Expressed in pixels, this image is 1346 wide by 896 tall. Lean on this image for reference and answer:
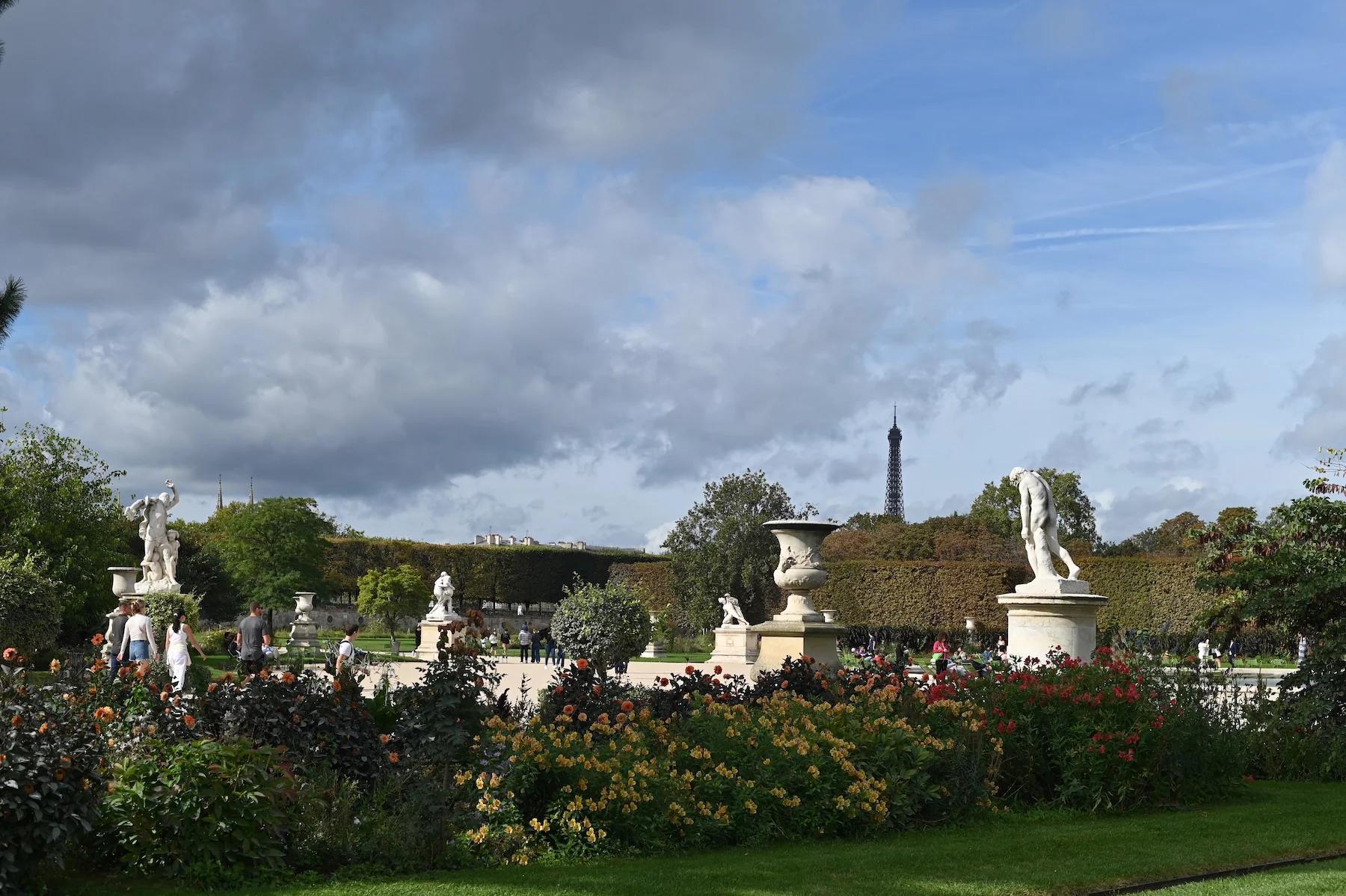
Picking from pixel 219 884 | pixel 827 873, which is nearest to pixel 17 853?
pixel 219 884

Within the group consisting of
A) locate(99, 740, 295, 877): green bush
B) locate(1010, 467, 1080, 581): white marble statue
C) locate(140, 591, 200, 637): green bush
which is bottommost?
locate(99, 740, 295, 877): green bush

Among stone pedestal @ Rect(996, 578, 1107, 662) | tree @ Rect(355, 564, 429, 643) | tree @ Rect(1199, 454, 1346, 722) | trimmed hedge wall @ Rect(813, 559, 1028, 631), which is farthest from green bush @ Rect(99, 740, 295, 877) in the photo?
tree @ Rect(355, 564, 429, 643)

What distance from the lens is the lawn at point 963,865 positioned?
20.8 ft

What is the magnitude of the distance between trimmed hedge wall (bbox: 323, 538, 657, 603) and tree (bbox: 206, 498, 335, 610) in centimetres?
537

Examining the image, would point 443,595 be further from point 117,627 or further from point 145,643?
point 145,643

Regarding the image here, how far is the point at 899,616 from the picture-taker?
44.7 metres

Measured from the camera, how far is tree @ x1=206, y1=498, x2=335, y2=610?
48.9 m

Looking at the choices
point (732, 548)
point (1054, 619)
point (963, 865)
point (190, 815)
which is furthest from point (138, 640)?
point (732, 548)

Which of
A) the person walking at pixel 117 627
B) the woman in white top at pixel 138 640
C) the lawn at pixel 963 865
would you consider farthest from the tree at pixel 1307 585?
the person walking at pixel 117 627

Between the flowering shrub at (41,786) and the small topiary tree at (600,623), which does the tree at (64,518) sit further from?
the flowering shrub at (41,786)

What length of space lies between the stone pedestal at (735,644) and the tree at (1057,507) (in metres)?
35.9

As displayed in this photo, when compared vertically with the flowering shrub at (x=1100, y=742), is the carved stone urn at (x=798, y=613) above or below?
above

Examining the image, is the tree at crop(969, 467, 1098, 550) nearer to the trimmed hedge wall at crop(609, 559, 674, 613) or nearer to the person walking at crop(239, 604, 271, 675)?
the trimmed hedge wall at crop(609, 559, 674, 613)

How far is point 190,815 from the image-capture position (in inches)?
248
